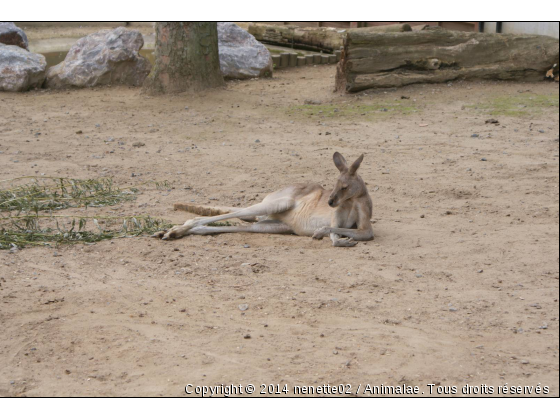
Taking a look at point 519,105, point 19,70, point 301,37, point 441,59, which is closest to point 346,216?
point 519,105

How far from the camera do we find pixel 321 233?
5.48 m

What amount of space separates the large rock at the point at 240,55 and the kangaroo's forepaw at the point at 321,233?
7542 mm

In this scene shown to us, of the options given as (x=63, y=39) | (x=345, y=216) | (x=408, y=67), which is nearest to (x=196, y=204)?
(x=345, y=216)

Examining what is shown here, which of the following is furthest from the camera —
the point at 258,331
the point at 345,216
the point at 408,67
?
the point at 408,67

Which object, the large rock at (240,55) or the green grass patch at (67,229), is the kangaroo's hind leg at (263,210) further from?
the large rock at (240,55)

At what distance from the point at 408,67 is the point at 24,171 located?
20.0ft

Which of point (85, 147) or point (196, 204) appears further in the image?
point (85, 147)

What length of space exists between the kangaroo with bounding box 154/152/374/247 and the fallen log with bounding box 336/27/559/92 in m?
5.05

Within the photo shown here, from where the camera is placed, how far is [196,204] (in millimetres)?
6309

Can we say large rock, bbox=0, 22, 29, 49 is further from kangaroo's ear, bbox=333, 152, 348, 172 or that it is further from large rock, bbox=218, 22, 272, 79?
kangaroo's ear, bbox=333, 152, 348, 172

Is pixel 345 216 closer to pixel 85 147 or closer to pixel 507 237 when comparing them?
pixel 507 237

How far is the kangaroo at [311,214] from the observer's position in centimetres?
544

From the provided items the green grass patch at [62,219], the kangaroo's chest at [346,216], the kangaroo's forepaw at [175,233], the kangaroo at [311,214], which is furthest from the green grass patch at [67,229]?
the kangaroo's chest at [346,216]

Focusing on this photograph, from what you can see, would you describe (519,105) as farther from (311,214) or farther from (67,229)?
(67,229)
